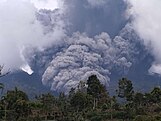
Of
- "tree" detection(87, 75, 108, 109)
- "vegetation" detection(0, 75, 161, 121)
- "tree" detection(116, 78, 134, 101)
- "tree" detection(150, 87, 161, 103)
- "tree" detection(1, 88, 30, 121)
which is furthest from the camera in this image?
"tree" detection(87, 75, 108, 109)

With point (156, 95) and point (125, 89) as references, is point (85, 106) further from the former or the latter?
point (156, 95)

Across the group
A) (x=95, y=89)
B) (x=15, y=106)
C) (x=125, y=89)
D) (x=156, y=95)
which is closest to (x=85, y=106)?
(x=95, y=89)

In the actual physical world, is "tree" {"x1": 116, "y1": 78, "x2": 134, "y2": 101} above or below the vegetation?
above

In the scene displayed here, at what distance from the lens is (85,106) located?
260ft

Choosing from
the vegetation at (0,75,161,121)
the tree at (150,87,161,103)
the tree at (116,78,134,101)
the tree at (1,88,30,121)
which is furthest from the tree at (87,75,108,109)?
the tree at (1,88,30,121)

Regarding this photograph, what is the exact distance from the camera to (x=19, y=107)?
68.5 m

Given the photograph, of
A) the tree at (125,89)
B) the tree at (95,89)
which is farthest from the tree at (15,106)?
the tree at (125,89)

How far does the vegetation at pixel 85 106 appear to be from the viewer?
223 feet

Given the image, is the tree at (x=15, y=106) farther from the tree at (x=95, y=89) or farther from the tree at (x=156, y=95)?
the tree at (x=156, y=95)

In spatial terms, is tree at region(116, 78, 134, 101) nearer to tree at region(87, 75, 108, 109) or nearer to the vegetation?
the vegetation

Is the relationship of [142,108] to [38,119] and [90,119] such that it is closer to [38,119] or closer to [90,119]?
[90,119]

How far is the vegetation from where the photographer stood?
68000mm

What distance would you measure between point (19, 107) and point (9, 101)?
3345mm

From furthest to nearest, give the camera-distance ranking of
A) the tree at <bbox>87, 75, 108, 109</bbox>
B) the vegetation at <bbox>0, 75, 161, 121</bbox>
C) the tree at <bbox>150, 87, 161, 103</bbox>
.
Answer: the tree at <bbox>87, 75, 108, 109</bbox> → the tree at <bbox>150, 87, 161, 103</bbox> → the vegetation at <bbox>0, 75, 161, 121</bbox>
